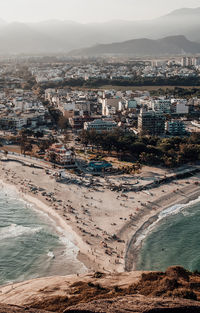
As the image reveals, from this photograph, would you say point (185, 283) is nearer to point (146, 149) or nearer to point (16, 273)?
point (16, 273)

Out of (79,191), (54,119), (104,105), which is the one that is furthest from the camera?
(104,105)

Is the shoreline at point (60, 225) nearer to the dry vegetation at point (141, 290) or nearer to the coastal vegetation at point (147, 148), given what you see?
the dry vegetation at point (141, 290)

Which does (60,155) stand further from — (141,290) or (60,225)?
(141,290)

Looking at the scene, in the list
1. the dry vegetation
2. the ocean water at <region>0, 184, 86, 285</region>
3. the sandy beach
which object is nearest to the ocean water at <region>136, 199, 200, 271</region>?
the sandy beach

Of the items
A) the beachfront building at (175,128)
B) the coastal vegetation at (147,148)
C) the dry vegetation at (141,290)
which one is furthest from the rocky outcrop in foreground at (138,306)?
the beachfront building at (175,128)

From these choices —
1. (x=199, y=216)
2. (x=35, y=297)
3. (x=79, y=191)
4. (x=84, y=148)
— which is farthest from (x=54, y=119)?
(x=35, y=297)

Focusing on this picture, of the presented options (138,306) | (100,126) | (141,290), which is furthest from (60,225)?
(100,126)
